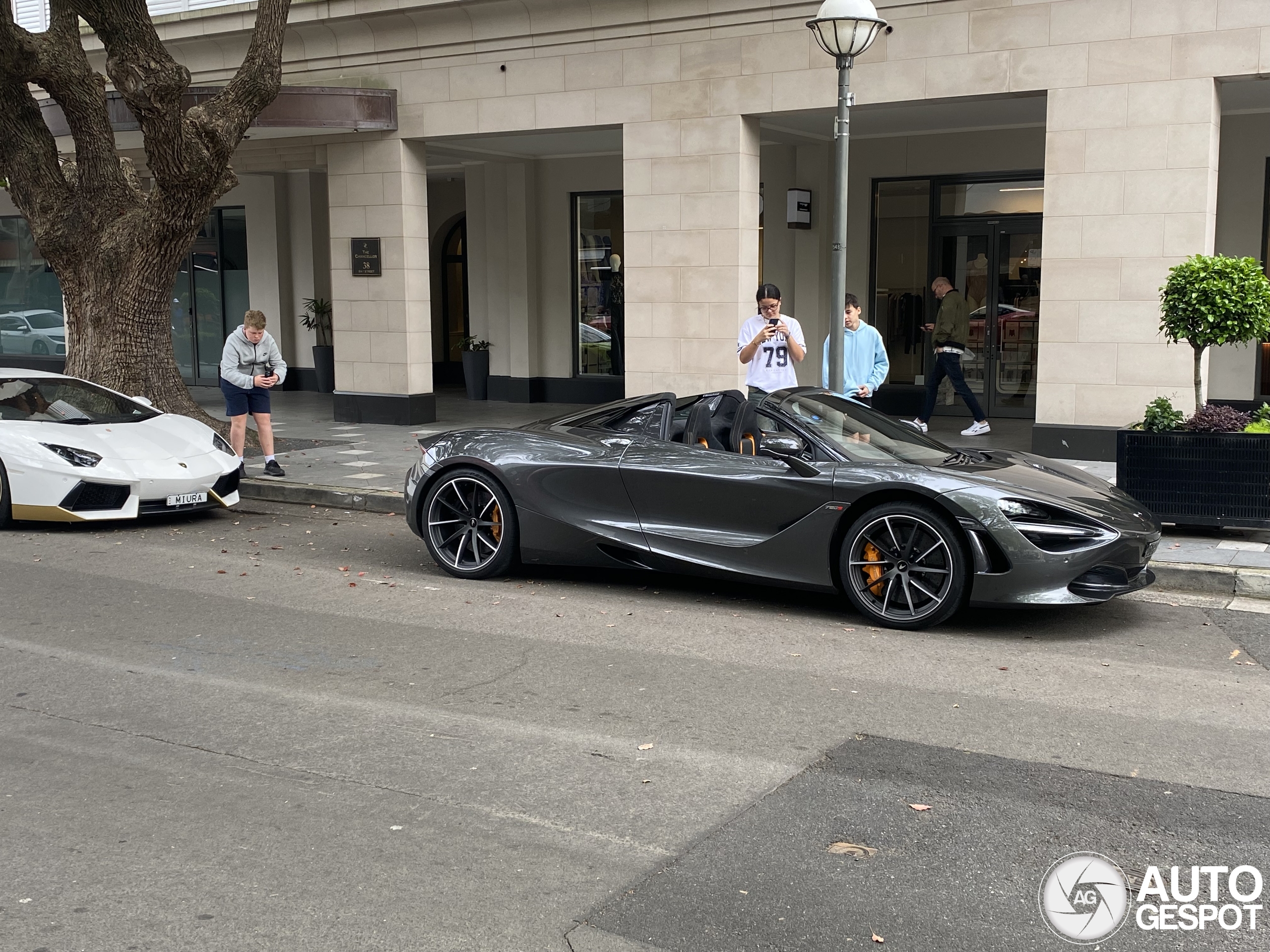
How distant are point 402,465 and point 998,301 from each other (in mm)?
8636

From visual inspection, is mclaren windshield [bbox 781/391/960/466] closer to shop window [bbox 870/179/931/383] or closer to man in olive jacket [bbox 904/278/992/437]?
man in olive jacket [bbox 904/278/992/437]

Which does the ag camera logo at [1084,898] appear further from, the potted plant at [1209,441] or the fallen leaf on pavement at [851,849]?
the potted plant at [1209,441]

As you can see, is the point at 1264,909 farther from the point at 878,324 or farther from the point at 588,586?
the point at 878,324

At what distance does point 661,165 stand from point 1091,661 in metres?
9.94

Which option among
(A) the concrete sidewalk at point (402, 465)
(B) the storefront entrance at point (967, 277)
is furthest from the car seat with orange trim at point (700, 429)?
(B) the storefront entrance at point (967, 277)

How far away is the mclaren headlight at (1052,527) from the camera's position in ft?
21.9

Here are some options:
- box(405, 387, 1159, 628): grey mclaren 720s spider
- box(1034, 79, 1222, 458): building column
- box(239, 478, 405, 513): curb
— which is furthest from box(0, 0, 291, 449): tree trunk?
box(1034, 79, 1222, 458): building column

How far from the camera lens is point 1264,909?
12.0ft

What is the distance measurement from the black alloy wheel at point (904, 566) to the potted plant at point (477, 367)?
14257 millimetres

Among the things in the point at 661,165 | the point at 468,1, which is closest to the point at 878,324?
the point at 661,165

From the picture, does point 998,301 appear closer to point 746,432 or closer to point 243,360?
point 243,360

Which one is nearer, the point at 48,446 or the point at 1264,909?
the point at 1264,909

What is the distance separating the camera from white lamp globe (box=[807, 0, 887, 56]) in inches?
378

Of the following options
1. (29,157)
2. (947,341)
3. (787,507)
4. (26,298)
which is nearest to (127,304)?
(29,157)
